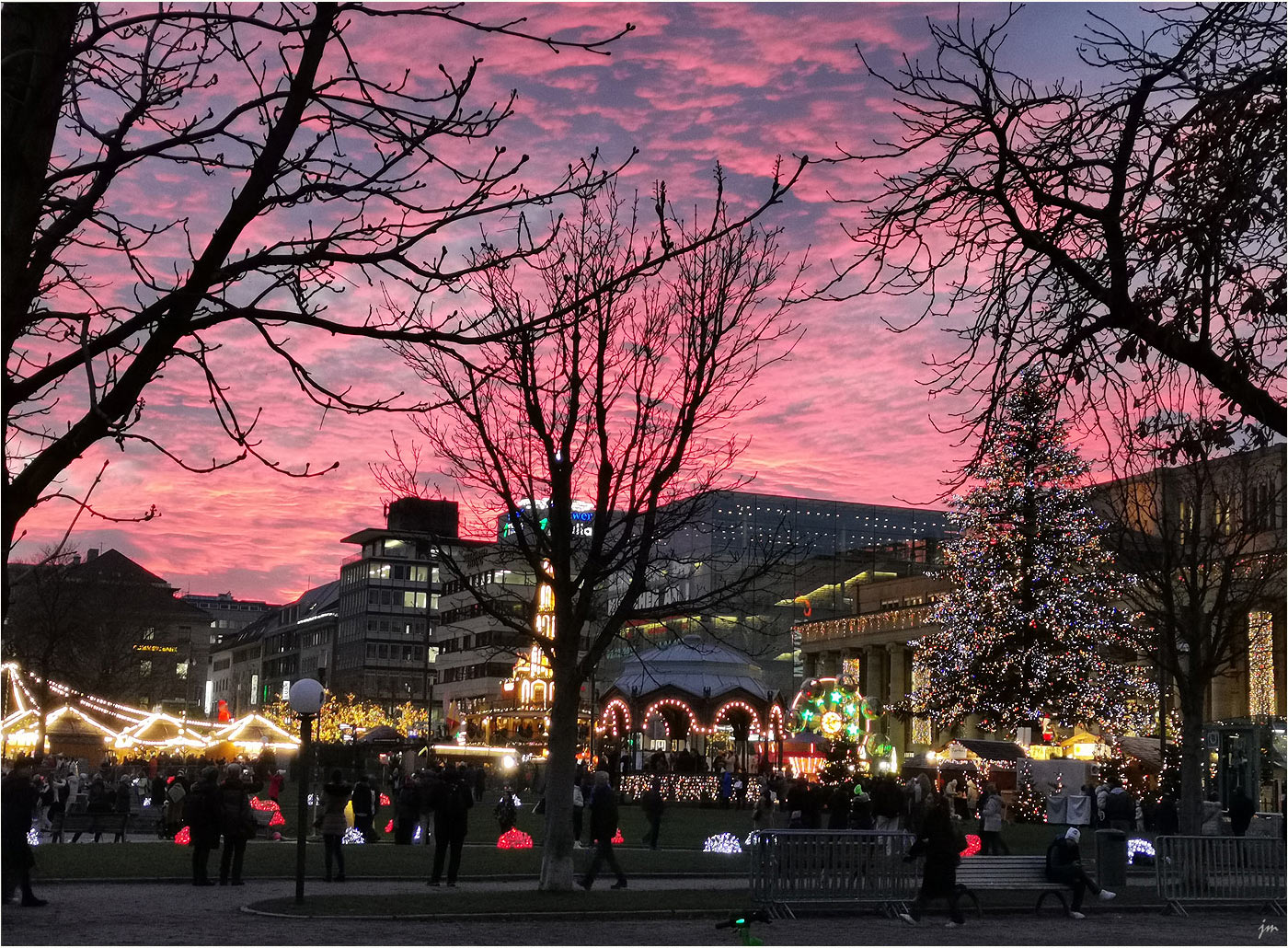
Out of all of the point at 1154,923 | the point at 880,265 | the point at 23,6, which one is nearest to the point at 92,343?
the point at 23,6

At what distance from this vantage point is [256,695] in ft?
637

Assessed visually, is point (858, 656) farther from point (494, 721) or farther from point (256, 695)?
point (256, 695)

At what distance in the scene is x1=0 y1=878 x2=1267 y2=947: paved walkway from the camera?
15633mm

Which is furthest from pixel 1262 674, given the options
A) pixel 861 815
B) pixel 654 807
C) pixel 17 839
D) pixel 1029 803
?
pixel 17 839

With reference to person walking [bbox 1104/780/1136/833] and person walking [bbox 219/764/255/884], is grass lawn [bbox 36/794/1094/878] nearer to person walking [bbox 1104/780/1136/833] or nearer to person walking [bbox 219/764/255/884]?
person walking [bbox 1104/780/1136/833]

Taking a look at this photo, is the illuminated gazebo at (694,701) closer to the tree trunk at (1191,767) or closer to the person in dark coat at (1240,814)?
the tree trunk at (1191,767)

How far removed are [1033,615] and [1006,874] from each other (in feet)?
100

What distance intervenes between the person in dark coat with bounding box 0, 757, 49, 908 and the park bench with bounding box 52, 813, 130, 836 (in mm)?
16582

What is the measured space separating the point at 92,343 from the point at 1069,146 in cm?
639

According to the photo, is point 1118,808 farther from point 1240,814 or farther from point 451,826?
point 451,826

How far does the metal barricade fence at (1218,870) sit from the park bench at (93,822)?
23.5 metres

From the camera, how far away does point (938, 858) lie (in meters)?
18.6

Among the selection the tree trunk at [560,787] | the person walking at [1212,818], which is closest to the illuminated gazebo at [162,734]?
the person walking at [1212,818]

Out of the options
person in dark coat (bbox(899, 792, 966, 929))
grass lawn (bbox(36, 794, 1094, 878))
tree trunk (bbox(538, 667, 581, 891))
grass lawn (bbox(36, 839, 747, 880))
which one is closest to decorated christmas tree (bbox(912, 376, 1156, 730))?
grass lawn (bbox(36, 794, 1094, 878))
